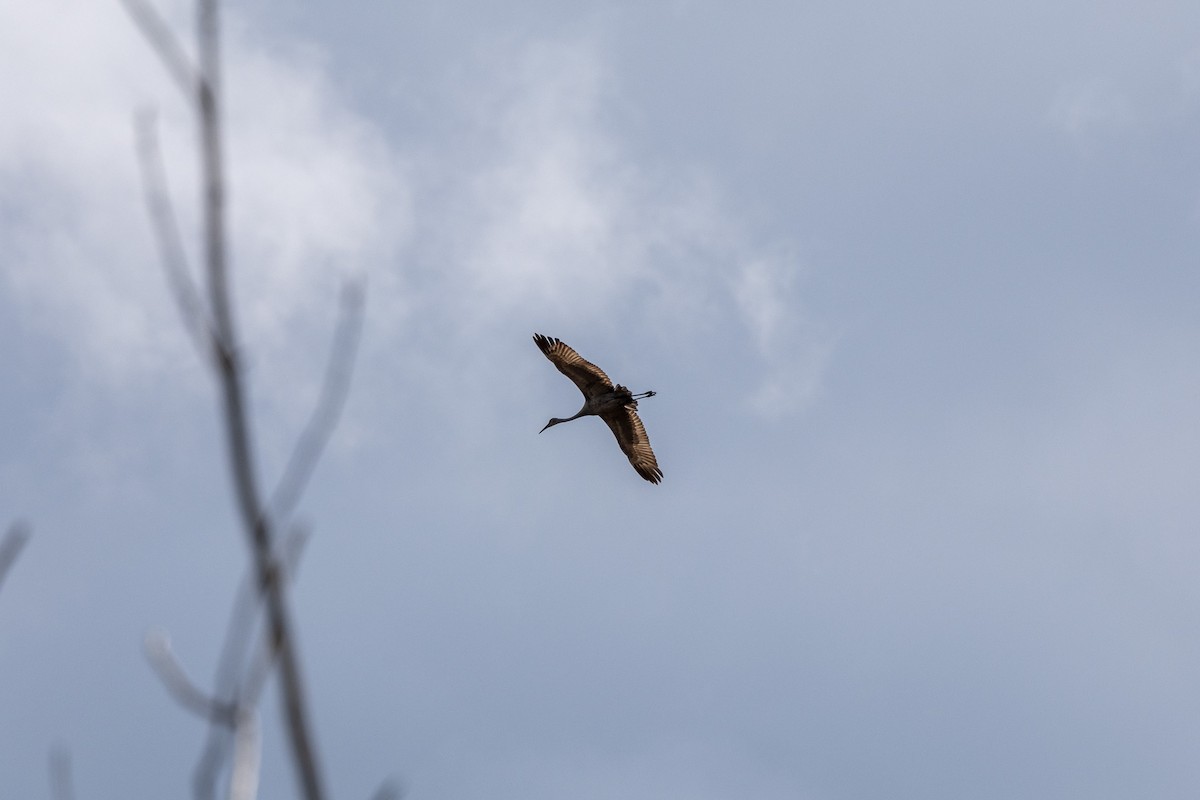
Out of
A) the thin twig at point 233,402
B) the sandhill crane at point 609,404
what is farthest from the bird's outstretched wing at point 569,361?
the thin twig at point 233,402

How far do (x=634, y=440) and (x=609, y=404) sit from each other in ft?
8.14

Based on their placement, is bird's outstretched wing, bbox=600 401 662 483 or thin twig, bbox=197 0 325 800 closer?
thin twig, bbox=197 0 325 800

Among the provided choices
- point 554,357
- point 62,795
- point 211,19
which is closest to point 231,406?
point 211,19

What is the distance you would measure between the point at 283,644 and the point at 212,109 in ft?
5.21

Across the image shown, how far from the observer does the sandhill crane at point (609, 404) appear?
116ft

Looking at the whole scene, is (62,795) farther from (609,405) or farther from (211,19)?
(609,405)

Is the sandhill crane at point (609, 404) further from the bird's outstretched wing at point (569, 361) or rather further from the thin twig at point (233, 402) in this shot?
the thin twig at point (233, 402)

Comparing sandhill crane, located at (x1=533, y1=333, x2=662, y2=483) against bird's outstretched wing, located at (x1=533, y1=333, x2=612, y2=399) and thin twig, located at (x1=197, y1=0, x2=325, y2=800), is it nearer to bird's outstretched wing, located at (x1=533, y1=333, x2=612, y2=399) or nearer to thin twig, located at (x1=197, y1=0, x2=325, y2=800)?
bird's outstretched wing, located at (x1=533, y1=333, x2=612, y2=399)

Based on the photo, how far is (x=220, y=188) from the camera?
11.7 feet

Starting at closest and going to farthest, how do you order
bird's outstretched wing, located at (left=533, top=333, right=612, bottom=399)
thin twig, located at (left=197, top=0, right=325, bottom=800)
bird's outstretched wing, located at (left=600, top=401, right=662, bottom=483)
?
thin twig, located at (left=197, top=0, right=325, bottom=800) → bird's outstretched wing, located at (left=533, top=333, right=612, bottom=399) → bird's outstretched wing, located at (left=600, top=401, right=662, bottom=483)

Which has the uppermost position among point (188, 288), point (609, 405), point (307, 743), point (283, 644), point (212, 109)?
point (609, 405)

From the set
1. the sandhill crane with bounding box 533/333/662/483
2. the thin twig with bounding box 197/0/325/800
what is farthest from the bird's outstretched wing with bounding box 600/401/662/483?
the thin twig with bounding box 197/0/325/800

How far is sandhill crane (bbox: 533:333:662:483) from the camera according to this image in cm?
3545

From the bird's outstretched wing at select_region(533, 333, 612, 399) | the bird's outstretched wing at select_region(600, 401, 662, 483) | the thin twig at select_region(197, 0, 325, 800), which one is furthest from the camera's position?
the bird's outstretched wing at select_region(600, 401, 662, 483)
